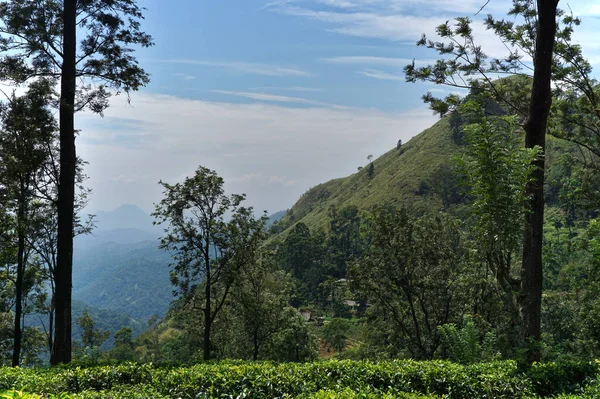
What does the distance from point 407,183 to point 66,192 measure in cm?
10879

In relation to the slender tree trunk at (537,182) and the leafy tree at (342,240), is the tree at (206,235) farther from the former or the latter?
the leafy tree at (342,240)

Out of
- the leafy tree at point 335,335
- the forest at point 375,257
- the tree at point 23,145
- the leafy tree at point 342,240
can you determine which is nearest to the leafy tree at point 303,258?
the leafy tree at point 342,240

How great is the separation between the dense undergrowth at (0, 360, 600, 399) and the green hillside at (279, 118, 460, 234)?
87477 mm

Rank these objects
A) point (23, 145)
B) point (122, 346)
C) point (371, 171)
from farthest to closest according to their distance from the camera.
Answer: point (371, 171) < point (122, 346) < point (23, 145)

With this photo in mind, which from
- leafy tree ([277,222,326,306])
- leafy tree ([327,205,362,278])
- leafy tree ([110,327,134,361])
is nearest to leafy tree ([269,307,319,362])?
leafy tree ([110,327,134,361])

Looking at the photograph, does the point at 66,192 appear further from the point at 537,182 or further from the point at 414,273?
the point at 414,273

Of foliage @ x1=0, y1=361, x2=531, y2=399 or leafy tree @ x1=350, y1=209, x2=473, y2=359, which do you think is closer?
foliage @ x1=0, y1=361, x2=531, y2=399

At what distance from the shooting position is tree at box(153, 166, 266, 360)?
17.3 metres

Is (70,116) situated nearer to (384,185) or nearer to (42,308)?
(42,308)

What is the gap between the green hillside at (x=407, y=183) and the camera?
106 meters

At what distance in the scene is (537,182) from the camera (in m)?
8.60

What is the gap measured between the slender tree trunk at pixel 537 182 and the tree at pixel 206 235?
12.5 metres

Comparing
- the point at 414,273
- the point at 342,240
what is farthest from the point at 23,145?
the point at 342,240

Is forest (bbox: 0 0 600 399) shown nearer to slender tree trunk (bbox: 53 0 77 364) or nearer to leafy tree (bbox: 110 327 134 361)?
slender tree trunk (bbox: 53 0 77 364)
